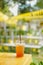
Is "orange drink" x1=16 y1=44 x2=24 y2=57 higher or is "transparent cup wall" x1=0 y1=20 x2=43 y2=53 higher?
"transparent cup wall" x1=0 y1=20 x2=43 y2=53

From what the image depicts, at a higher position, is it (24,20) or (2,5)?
(2,5)

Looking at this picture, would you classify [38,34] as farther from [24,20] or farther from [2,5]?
[2,5]

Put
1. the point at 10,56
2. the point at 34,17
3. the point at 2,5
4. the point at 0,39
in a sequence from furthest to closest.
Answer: the point at 0,39
the point at 2,5
the point at 34,17
the point at 10,56

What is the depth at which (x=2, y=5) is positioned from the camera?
7.23 ft

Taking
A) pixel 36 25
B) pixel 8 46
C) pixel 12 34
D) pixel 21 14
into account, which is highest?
pixel 21 14

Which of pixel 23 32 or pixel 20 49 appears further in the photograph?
pixel 23 32

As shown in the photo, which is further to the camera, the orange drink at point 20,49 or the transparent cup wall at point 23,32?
the transparent cup wall at point 23,32

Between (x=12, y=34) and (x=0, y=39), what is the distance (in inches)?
8.6

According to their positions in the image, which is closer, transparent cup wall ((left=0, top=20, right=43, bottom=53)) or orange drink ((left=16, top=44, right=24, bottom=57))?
orange drink ((left=16, top=44, right=24, bottom=57))

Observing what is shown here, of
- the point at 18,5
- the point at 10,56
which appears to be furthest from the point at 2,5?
the point at 10,56

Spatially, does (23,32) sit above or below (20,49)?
above

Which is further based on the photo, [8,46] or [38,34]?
[8,46]

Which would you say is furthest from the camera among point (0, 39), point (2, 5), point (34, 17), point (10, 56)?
point (0, 39)

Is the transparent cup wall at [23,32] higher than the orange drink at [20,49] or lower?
higher
